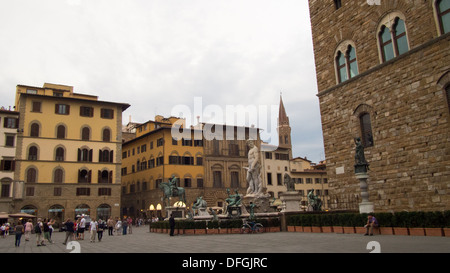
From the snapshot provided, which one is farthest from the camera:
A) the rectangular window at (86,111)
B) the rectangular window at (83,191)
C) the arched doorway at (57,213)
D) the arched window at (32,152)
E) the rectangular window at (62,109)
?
the rectangular window at (86,111)

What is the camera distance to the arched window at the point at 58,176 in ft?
133

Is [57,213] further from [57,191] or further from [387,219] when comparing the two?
[387,219]

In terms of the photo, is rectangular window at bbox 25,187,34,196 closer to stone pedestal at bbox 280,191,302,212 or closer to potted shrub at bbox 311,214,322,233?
stone pedestal at bbox 280,191,302,212

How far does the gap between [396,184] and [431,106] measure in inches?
146

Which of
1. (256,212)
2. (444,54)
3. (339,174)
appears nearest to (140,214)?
(256,212)

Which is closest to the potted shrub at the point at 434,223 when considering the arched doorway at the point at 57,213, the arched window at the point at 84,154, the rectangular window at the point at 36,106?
the arched doorway at the point at 57,213

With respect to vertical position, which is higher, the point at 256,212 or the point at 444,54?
the point at 444,54

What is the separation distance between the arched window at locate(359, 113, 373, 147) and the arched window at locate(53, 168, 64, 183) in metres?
34.5

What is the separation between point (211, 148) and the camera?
50.7 metres

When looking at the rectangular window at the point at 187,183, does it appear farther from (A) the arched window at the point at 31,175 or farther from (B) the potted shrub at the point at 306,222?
(B) the potted shrub at the point at 306,222

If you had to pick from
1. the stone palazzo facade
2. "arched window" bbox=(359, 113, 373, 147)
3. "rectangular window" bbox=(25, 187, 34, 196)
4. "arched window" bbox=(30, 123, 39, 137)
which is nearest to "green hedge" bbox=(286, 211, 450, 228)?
the stone palazzo facade

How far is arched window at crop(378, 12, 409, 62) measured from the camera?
1631cm

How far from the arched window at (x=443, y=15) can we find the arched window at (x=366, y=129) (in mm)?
5128

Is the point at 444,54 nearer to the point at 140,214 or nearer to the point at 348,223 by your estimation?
the point at 348,223
